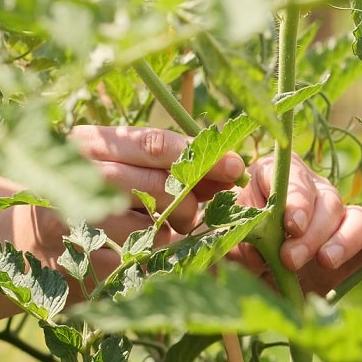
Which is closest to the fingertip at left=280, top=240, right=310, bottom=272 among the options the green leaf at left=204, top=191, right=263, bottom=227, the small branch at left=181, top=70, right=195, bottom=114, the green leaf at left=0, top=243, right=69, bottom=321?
the green leaf at left=204, top=191, right=263, bottom=227

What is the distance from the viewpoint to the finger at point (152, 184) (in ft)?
3.24

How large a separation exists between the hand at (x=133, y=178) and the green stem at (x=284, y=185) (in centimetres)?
9

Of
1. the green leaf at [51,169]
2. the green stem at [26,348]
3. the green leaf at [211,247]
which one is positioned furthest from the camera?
the green stem at [26,348]

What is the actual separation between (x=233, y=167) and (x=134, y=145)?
0.12 meters

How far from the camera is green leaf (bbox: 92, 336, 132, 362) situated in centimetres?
74

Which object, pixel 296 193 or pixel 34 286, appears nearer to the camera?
pixel 34 286

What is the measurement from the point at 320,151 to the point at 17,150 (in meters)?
0.91

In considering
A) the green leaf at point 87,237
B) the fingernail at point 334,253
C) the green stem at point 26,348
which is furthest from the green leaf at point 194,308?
the green stem at point 26,348

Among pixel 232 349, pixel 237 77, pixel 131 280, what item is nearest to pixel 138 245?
pixel 131 280

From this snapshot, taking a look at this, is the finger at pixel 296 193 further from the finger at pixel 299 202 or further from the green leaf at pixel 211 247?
the green leaf at pixel 211 247

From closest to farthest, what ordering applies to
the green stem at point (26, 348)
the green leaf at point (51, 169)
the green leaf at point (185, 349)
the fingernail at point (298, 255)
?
the green leaf at point (51, 169) → the fingernail at point (298, 255) → the green leaf at point (185, 349) → the green stem at point (26, 348)

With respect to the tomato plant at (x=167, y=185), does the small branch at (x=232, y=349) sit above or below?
below

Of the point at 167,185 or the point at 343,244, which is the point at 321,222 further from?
the point at 167,185

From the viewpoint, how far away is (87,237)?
2.66 feet
